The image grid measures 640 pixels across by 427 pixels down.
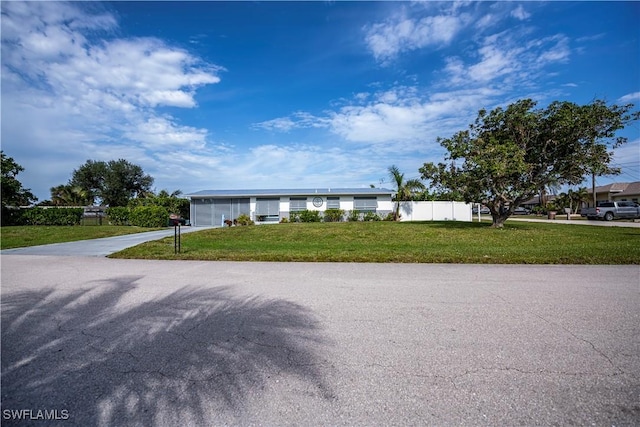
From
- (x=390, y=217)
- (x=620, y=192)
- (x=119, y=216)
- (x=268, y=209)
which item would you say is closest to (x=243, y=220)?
(x=268, y=209)

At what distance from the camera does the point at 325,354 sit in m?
3.05

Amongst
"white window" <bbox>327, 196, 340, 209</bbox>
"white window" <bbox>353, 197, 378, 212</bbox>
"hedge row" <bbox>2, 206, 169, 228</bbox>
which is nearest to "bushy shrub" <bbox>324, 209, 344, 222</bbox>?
"white window" <bbox>327, 196, 340, 209</bbox>

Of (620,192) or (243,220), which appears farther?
(620,192)

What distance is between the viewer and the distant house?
44.6 meters

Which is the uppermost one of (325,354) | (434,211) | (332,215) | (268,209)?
(268,209)

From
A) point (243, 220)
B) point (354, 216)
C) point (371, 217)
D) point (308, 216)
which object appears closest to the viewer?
point (243, 220)

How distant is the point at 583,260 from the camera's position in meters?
8.30

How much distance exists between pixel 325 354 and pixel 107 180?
195ft

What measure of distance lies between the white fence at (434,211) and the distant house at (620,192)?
3246 cm

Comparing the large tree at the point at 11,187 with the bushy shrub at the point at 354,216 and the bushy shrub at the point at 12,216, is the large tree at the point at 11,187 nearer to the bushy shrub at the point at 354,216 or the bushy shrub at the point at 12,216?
the bushy shrub at the point at 12,216

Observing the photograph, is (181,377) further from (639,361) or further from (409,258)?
(409,258)

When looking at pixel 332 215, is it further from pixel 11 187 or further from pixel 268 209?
pixel 11 187

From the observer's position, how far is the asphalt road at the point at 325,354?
2.24 metres

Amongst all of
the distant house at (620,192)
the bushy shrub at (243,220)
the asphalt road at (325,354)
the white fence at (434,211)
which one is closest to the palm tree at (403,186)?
the white fence at (434,211)
